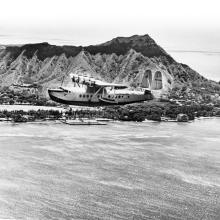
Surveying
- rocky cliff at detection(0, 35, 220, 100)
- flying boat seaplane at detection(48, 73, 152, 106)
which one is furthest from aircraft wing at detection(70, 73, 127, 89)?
rocky cliff at detection(0, 35, 220, 100)

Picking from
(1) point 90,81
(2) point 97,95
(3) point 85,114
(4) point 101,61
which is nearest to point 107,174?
(1) point 90,81

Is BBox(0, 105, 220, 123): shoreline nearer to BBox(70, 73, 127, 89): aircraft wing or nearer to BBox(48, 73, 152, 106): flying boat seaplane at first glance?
BBox(70, 73, 127, 89): aircraft wing

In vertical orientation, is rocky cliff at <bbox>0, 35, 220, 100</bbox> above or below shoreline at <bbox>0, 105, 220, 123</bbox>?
above

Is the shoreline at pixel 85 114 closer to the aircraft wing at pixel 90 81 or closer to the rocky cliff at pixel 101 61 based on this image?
the rocky cliff at pixel 101 61

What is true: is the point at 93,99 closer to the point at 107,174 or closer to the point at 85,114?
the point at 107,174

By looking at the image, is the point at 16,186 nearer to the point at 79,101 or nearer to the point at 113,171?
the point at 113,171

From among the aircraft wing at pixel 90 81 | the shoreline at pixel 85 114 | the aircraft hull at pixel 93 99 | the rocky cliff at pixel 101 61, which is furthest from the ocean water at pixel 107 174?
the rocky cliff at pixel 101 61

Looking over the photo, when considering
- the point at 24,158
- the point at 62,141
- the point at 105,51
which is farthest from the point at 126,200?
the point at 105,51
